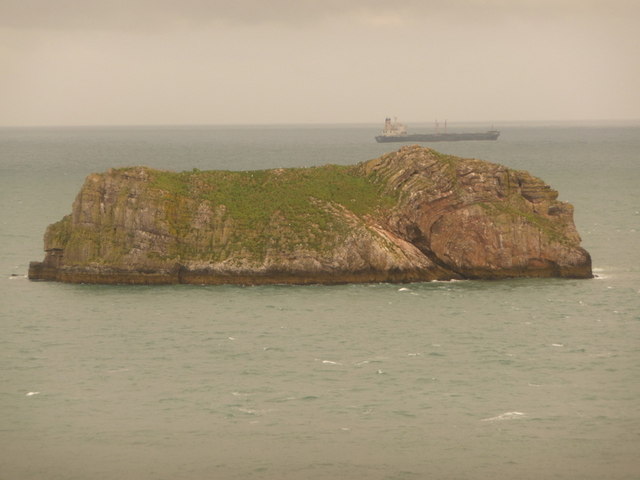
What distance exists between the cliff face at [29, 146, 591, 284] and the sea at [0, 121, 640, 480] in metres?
1.63

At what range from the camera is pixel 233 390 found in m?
53.0

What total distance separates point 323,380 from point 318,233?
23.8 m

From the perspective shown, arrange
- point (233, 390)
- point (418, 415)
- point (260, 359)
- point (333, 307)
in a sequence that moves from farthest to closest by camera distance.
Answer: point (333, 307) < point (260, 359) < point (233, 390) < point (418, 415)

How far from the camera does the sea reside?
1741 inches

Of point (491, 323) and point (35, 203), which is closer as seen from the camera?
point (491, 323)

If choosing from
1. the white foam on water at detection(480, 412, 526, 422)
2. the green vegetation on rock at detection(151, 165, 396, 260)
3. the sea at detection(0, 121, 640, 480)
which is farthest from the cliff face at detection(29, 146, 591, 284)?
the white foam on water at detection(480, 412, 526, 422)

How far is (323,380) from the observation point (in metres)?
54.3

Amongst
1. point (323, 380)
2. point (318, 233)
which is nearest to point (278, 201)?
point (318, 233)

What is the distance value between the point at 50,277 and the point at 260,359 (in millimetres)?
24493

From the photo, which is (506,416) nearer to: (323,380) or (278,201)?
(323,380)

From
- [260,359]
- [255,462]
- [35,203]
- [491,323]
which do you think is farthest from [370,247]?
[35,203]

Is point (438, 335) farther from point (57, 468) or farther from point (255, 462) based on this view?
point (57, 468)

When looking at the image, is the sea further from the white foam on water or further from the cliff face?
the cliff face

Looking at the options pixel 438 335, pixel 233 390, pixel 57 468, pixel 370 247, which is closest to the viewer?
pixel 57 468
